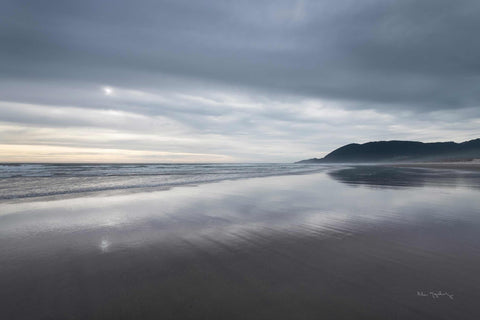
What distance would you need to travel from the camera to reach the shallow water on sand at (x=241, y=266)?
2.85m

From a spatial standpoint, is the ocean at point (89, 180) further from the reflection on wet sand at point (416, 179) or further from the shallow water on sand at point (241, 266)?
the reflection on wet sand at point (416, 179)

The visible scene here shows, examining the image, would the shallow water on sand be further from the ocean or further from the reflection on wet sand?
the reflection on wet sand

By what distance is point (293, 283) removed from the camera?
3.38 metres

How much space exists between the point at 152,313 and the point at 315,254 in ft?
10.3

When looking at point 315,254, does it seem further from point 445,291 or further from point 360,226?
point 360,226

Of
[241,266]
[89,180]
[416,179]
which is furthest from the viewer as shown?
[89,180]

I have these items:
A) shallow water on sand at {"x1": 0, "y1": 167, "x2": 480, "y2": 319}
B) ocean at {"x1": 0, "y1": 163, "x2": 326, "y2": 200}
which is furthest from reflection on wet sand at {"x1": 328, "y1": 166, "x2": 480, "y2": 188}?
ocean at {"x1": 0, "y1": 163, "x2": 326, "y2": 200}

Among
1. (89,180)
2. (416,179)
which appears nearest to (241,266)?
(89,180)

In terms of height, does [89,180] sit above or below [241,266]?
above

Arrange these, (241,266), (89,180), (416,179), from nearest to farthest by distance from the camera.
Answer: (241,266) → (416,179) → (89,180)

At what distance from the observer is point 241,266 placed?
396cm

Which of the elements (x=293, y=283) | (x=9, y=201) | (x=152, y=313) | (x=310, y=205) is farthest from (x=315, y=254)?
(x=9, y=201)

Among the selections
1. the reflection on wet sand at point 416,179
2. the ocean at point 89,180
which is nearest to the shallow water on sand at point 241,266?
the ocean at point 89,180

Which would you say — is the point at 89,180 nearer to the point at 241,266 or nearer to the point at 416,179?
the point at 241,266
